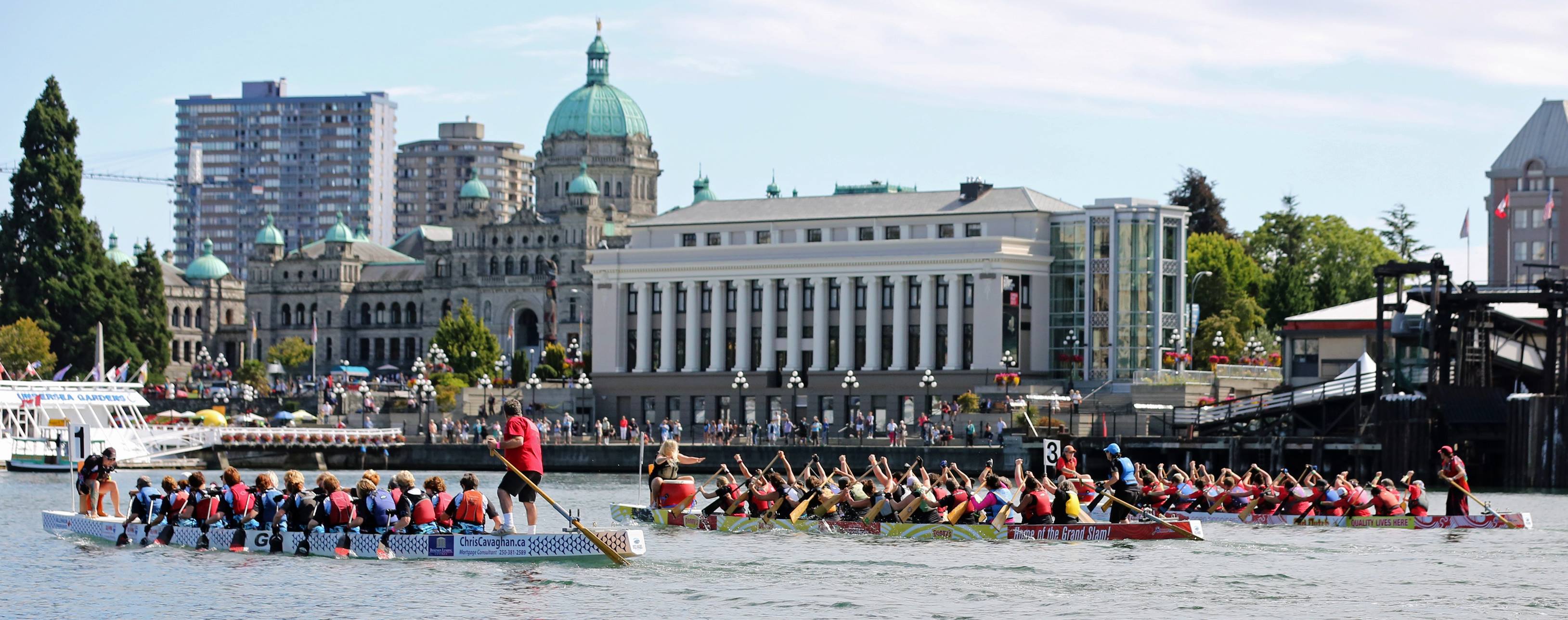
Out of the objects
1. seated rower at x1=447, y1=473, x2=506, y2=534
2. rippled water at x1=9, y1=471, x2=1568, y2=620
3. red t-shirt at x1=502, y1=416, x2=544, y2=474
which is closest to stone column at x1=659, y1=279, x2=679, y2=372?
rippled water at x1=9, y1=471, x2=1568, y2=620

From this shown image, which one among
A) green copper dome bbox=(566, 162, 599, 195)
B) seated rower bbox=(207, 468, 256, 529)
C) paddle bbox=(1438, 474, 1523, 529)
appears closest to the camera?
seated rower bbox=(207, 468, 256, 529)

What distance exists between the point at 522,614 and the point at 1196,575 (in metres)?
12.9

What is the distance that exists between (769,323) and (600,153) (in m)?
69.0

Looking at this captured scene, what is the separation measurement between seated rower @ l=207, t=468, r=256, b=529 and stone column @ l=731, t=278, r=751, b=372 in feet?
266

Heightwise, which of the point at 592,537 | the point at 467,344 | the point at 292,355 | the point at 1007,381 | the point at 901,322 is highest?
the point at 901,322

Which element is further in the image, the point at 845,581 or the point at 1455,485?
the point at 1455,485

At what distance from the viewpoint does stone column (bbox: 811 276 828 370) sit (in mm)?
122000

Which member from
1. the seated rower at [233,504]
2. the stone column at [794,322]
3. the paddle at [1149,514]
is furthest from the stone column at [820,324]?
the seated rower at [233,504]

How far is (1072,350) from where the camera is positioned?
116375mm

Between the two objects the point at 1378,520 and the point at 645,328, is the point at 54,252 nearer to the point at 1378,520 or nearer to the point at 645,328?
the point at 645,328

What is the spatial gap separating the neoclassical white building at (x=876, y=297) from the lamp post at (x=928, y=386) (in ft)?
2.16

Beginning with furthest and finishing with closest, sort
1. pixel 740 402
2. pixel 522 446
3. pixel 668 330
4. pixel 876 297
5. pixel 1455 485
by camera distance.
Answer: pixel 668 330
pixel 740 402
pixel 876 297
pixel 1455 485
pixel 522 446

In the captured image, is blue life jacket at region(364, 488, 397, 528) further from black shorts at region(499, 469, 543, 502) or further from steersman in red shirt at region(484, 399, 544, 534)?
steersman in red shirt at region(484, 399, 544, 534)

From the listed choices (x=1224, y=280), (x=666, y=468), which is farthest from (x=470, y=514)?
(x=1224, y=280)
